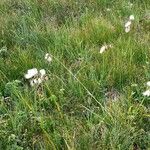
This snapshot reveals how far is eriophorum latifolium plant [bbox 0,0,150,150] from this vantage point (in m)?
3.12

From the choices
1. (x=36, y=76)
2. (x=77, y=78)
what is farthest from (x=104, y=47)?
(x=36, y=76)

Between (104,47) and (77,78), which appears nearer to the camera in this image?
(77,78)

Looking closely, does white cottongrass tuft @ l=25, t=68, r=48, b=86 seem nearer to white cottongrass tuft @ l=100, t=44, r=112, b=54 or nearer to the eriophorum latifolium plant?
the eriophorum latifolium plant

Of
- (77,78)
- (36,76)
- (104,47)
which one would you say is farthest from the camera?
(104,47)

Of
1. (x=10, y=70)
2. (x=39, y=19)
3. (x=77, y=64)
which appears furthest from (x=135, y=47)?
(x=39, y=19)

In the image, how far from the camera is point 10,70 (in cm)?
413

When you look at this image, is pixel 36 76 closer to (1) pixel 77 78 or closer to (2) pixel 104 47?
(1) pixel 77 78

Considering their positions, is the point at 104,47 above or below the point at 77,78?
above


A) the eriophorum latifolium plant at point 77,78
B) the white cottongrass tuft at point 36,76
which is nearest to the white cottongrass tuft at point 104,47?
the eriophorum latifolium plant at point 77,78

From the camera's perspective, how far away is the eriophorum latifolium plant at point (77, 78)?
312cm

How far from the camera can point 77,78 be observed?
375cm

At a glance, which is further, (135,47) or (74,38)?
(74,38)

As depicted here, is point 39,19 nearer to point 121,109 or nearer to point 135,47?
point 135,47

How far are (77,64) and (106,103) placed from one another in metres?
0.72
